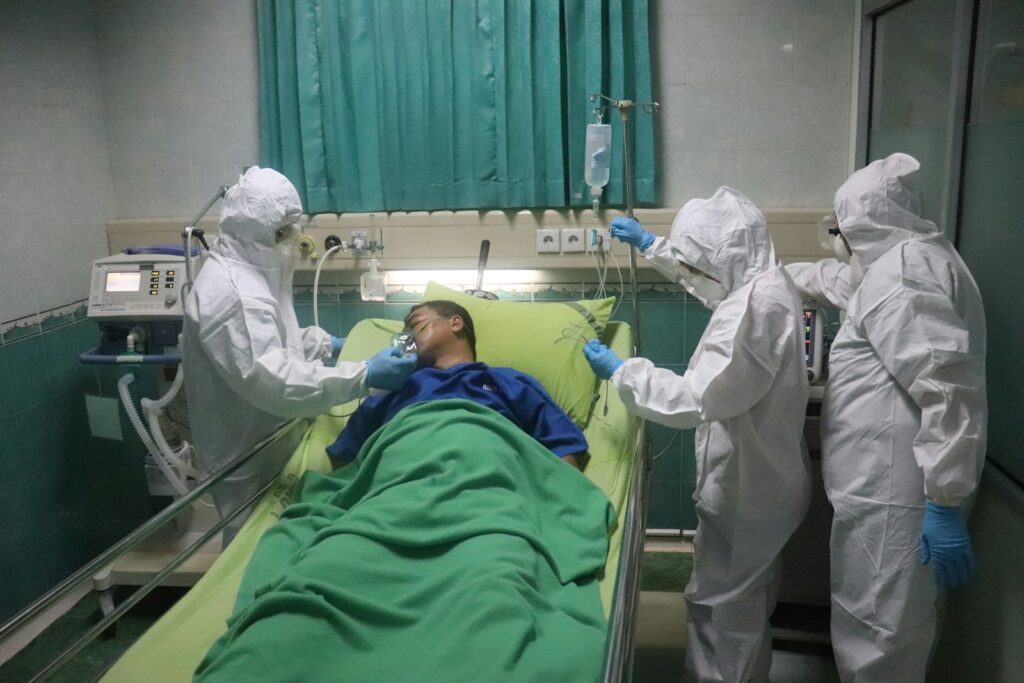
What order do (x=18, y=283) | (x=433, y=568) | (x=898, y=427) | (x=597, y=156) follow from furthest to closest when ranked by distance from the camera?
(x=18, y=283) → (x=597, y=156) → (x=898, y=427) → (x=433, y=568)

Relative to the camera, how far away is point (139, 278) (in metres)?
2.96

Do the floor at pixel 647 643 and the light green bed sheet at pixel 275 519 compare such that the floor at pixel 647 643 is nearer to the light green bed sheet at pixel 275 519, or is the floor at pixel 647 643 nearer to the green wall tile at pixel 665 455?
the green wall tile at pixel 665 455

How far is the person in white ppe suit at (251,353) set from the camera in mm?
2314

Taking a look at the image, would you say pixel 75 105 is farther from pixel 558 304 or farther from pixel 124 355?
pixel 558 304

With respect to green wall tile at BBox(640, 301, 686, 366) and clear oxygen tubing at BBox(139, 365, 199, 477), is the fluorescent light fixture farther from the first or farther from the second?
clear oxygen tubing at BBox(139, 365, 199, 477)

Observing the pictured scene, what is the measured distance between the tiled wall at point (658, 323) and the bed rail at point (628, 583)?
78cm

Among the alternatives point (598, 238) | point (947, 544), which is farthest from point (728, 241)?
point (598, 238)

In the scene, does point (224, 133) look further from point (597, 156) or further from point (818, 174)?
point (818, 174)

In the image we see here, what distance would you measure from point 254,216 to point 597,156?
1188 mm

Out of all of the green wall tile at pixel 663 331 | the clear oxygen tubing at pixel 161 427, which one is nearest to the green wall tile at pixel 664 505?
the green wall tile at pixel 663 331

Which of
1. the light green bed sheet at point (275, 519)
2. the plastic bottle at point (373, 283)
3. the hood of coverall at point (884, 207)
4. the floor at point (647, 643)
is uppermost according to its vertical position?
the hood of coverall at point (884, 207)

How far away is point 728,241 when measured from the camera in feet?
7.30

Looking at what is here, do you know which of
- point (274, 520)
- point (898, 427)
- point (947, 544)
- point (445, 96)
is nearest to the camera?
point (947, 544)

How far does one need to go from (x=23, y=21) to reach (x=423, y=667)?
9.28ft
